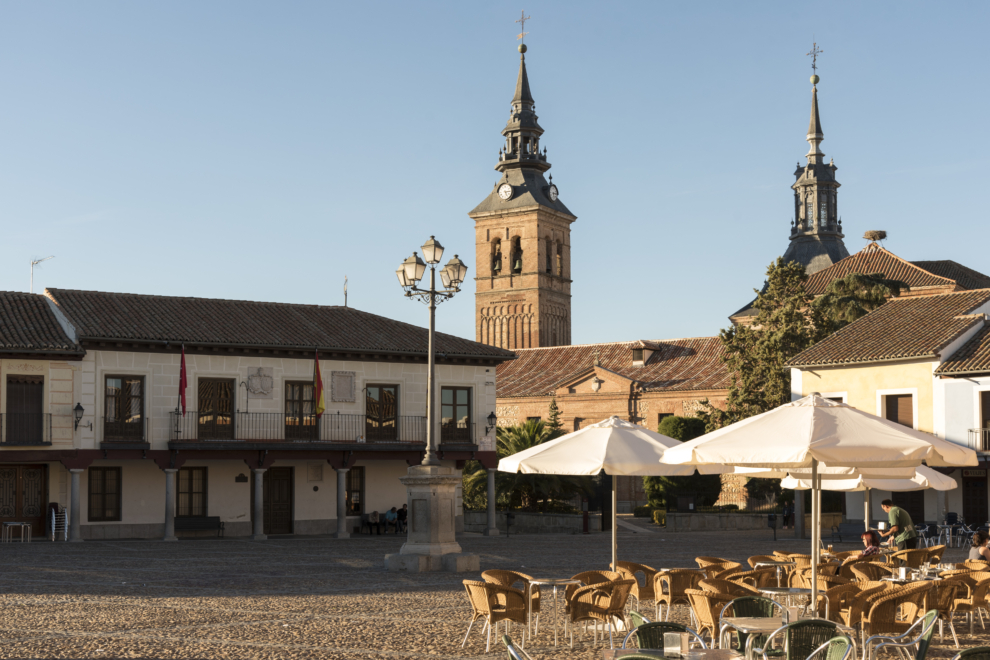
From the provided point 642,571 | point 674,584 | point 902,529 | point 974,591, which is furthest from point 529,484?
point 974,591

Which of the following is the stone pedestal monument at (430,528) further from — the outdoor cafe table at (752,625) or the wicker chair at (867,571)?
the outdoor cafe table at (752,625)

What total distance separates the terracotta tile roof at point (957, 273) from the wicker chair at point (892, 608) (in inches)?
1912

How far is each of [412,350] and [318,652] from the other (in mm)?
23312

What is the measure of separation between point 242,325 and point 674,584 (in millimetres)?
22835

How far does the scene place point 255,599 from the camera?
49.6 ft

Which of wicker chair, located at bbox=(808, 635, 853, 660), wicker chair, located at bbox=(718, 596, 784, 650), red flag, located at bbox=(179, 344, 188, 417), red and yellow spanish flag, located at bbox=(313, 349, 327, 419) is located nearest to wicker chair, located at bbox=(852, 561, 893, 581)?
wicker chair, located at bbox=(718, 596, 784, 650)

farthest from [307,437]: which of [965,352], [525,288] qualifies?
[525,288]

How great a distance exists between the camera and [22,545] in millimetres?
27156

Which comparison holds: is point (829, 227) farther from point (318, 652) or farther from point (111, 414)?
point (318, 652)

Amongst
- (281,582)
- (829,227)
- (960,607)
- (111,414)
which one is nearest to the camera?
(960,607)

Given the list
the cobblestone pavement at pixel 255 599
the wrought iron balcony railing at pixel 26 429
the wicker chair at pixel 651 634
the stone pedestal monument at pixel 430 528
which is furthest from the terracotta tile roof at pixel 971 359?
the wicker chair at pixel 651 634

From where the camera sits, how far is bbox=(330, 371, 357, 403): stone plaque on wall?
3288 centimetres

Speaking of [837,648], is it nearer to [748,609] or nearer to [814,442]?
[748,609]

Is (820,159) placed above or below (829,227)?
→ above
